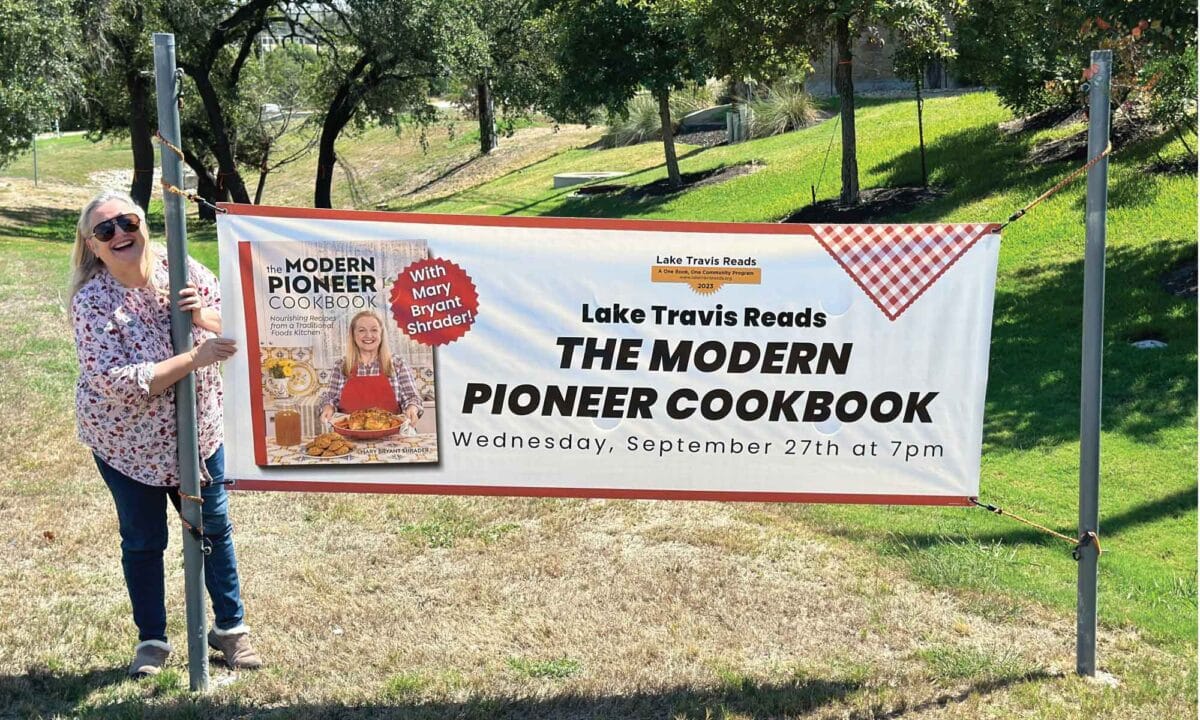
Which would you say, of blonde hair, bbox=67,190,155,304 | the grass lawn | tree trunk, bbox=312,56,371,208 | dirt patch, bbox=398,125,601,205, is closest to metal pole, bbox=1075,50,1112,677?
the grass lawn

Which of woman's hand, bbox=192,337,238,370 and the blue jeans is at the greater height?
woman's hand, bbox=192,337,238,370

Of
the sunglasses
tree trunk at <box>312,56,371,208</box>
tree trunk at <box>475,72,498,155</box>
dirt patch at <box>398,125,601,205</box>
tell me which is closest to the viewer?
the sunglasses

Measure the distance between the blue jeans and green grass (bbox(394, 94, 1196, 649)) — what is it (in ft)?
10.1

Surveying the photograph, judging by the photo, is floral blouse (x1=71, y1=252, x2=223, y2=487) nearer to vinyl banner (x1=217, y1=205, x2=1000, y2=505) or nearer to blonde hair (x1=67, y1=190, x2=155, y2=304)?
blonde hair (x1=67, y1=190, x2=155, y2=304)

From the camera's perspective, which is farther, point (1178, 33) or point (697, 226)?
point (1178, 33)

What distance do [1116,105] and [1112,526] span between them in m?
10.1

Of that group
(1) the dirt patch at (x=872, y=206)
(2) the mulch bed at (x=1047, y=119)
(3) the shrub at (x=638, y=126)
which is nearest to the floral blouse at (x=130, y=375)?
(1) the dirt patch at (x=872, y=206)

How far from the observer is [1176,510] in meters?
7.02

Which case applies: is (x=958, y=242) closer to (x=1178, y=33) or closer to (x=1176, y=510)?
(x=1176, y=510)

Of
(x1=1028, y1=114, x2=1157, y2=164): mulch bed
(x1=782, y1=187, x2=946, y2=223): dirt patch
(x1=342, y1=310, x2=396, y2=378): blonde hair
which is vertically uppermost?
(x1=1028, y1=114, x2=1157, y2=164): mulch bed

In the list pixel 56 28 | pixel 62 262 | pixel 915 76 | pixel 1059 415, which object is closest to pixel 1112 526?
pixel 1059 415

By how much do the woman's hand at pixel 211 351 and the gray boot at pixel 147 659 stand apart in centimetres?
113

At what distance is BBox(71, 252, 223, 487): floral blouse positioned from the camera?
389 centimetres

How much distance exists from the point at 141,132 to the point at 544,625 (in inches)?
1147
